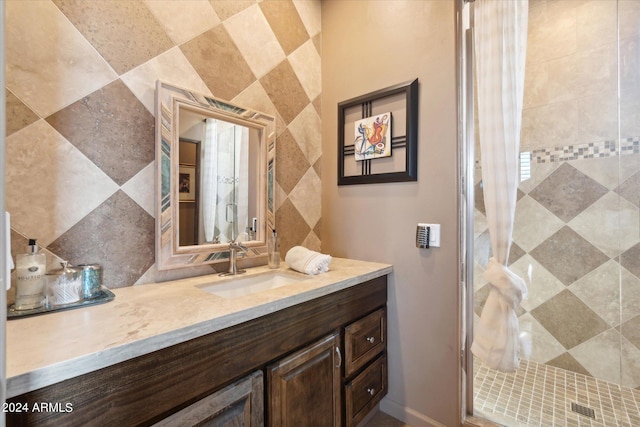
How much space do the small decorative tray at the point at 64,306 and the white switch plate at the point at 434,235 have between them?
1.42 metres

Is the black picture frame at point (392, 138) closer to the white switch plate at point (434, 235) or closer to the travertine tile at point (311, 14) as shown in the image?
the white switch plate at point (434, 235)

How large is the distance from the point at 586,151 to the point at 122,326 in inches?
105

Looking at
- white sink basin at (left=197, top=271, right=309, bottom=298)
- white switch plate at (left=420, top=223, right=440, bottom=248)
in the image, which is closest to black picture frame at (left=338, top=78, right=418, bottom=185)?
white switch plate at (left=420, top=223, right=440, bottom=248)

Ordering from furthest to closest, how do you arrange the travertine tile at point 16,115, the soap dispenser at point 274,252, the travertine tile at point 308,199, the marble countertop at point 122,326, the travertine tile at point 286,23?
the travertine tile at point 308,199
the travertine tile at point 286,23
the soap dispenser at point 274,252
the travertine tile at point 16,115
the marble countertop at point 122,326

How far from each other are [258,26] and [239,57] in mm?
263

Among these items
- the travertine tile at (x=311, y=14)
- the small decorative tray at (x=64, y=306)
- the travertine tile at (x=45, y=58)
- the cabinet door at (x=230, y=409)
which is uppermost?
the travertine tile at (x=311, y=14)

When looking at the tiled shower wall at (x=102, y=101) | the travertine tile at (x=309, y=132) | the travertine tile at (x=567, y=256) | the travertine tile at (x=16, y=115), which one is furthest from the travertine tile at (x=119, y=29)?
the travertine tile at (x=567, y=256)

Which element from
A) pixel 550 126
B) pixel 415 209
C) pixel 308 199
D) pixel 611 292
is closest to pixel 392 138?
pixel 415 209

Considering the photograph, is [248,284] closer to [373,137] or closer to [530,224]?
[373,137]

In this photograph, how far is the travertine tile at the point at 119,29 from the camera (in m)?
1.05

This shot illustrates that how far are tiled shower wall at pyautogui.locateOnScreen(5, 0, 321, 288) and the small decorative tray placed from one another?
123 millimetres

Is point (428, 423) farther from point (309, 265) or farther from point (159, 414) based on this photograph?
point (159, 414)

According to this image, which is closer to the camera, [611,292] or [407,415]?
[407,415]

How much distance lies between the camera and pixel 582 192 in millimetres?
1913
